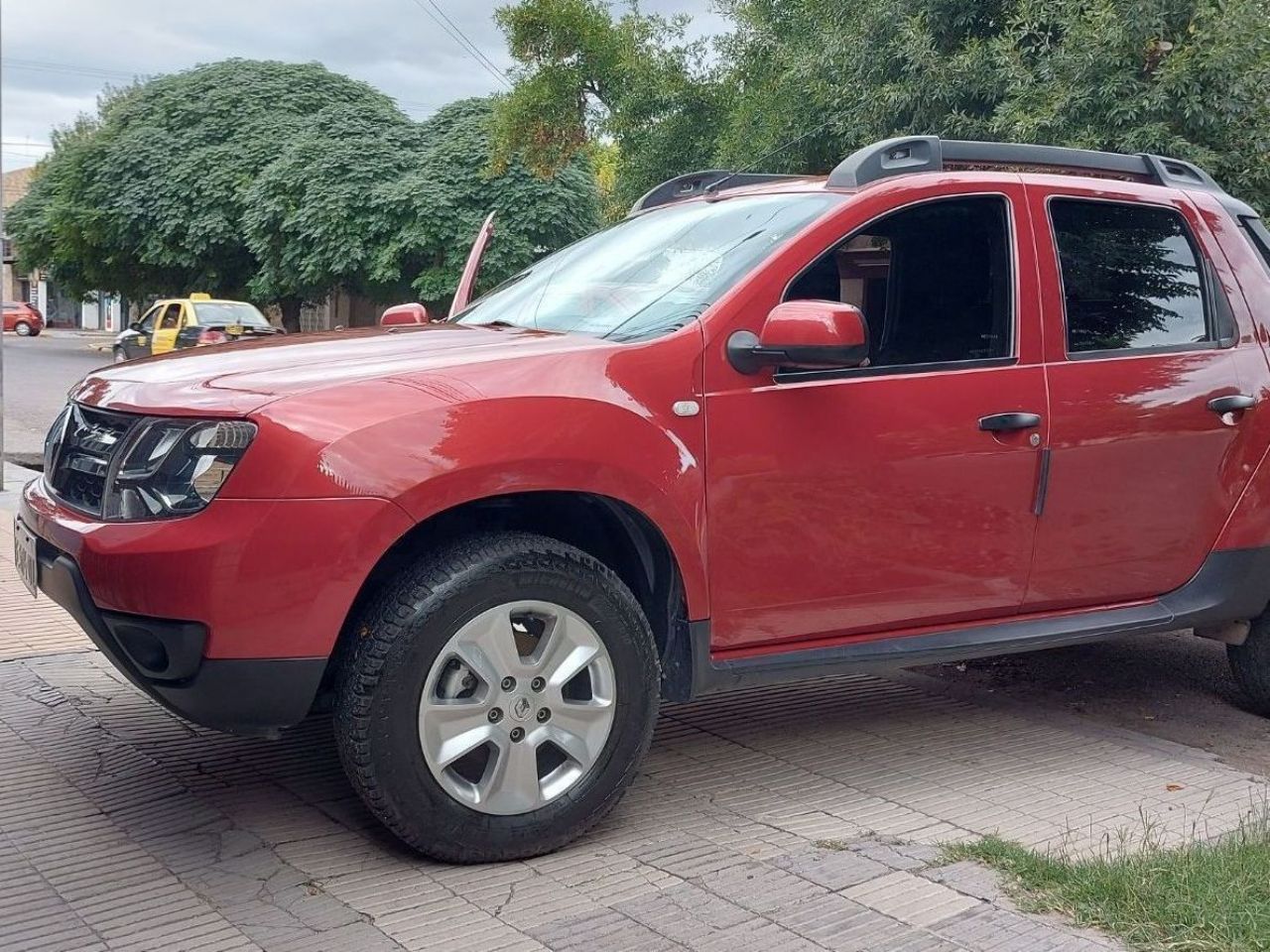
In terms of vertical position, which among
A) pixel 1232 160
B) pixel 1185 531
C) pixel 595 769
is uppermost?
pixel 1232 160

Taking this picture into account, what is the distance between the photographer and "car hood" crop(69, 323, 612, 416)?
3.44 m

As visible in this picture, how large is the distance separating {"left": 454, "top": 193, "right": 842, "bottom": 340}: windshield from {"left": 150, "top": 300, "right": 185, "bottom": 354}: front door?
887 inches

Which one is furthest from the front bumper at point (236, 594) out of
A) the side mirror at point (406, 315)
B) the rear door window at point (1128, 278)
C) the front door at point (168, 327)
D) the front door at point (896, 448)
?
the front door at point (168, 327)

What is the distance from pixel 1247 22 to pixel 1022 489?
722 cm

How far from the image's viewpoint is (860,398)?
405cm

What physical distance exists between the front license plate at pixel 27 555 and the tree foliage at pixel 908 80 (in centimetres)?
855

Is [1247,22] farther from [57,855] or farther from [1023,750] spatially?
[57,855]

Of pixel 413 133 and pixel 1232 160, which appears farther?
pixel 413 133

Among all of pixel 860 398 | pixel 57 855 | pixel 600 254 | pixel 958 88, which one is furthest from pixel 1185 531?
pixel 958 88

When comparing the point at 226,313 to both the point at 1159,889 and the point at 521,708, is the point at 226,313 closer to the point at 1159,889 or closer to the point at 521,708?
the point at 521,708

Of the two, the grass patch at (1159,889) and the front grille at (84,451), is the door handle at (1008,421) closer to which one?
the grass patch at (1159,889)

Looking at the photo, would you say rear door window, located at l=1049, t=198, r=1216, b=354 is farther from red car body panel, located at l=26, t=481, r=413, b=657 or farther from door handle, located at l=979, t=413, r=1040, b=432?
red car body panel, located at l=26, t=481, r=413, b=657

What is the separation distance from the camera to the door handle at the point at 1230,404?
4684 millimetres

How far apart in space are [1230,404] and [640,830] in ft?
8.07
